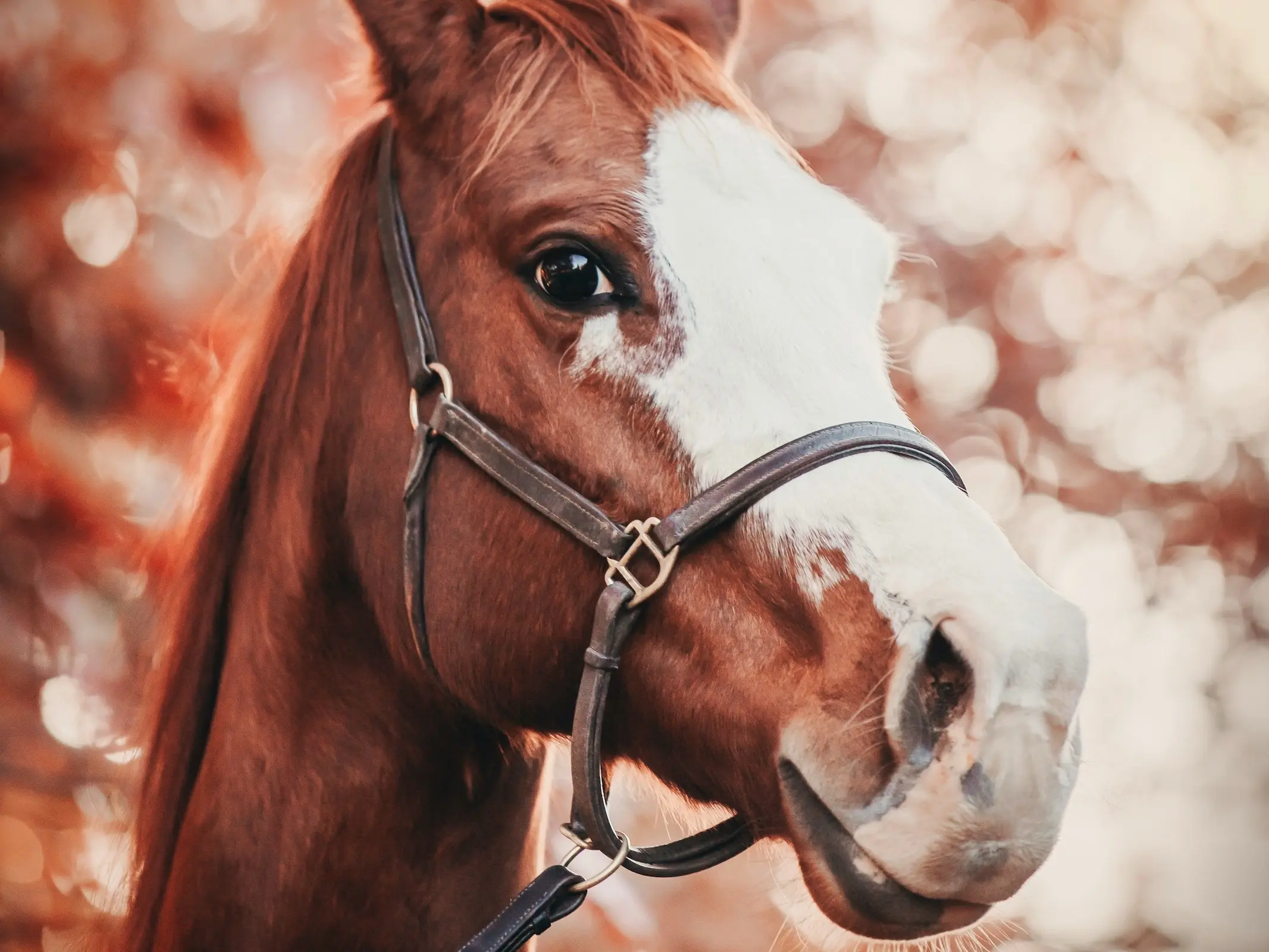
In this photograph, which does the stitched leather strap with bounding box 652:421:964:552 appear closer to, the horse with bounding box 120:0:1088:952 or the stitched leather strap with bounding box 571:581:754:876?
the horse with bounding box 120:0:1088:952

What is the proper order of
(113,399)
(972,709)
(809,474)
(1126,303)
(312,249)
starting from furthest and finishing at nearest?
(1126,303), (113,399), (312,249), (809,474), (972,709)

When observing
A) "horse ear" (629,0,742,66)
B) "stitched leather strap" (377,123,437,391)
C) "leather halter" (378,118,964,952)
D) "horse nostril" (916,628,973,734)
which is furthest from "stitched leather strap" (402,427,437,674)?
"horse ear" (629,0,742,66)

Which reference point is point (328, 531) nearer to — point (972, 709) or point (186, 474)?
point (186, 474)

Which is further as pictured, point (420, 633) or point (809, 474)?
point (420, 633)

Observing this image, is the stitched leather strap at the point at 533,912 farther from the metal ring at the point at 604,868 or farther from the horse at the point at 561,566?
the horse at the point at 561,566

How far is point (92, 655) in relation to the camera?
311 cm

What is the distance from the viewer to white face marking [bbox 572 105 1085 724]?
97cm

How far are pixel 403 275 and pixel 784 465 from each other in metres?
0.76

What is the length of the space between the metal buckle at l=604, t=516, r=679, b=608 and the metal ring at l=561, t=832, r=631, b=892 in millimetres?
333

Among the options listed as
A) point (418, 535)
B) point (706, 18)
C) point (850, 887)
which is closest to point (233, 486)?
point (418, 535)

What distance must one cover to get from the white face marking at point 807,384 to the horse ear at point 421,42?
1.32ft

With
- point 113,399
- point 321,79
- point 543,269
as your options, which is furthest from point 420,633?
point 321,79

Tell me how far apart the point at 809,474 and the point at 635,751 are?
509mm

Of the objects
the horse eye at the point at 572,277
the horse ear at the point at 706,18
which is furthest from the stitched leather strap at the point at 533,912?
the horse ear at the point at 706,18
